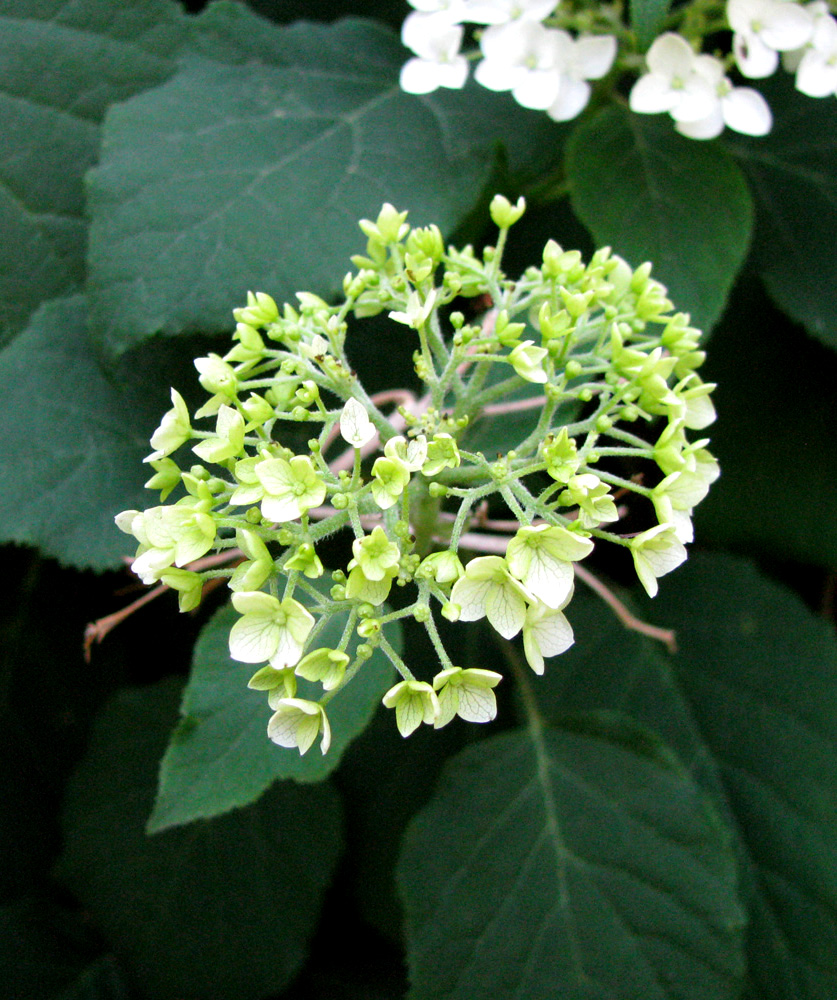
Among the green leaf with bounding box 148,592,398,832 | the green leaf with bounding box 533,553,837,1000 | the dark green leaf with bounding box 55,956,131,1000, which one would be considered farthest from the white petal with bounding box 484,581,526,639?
the dark green leaf with bounding box 55,956,131,1000

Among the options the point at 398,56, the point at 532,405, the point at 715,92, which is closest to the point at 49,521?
the point at 532,405

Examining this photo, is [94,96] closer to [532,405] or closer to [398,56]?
[398,56]

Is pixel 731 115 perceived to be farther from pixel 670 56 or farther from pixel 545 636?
pixel 545 636

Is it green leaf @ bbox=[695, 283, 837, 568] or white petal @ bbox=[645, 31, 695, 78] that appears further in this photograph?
green leaf @ bbox=[695, 283, 837, 568]

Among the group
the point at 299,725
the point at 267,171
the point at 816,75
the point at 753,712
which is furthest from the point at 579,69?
the point at 753,712

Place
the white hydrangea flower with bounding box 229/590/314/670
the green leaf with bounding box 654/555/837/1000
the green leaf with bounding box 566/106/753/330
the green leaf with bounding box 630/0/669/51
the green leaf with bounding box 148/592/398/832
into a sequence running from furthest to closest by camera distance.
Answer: the green leaf with bounding box 654/555/837/1000, the green leaf with bounding box 566/106/753/330, the green leaf with bounding box 630/0/669/51, the green leaf with bounding box 148/592/398/832, the white hydrangea flower with bounding box 229/590/314/670

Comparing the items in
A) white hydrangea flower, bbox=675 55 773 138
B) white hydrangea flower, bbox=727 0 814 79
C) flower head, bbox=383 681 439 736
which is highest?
white hydrangea flower, bbox=727 0 814 79

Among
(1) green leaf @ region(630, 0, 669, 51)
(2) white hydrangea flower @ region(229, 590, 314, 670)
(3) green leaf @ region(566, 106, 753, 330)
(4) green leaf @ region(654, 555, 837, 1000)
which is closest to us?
(2) white hydrangea flower @ region(229, 590, 314, 670)

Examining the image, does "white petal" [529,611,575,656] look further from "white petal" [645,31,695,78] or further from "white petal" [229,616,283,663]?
"white petal" [645,31,695,78]
